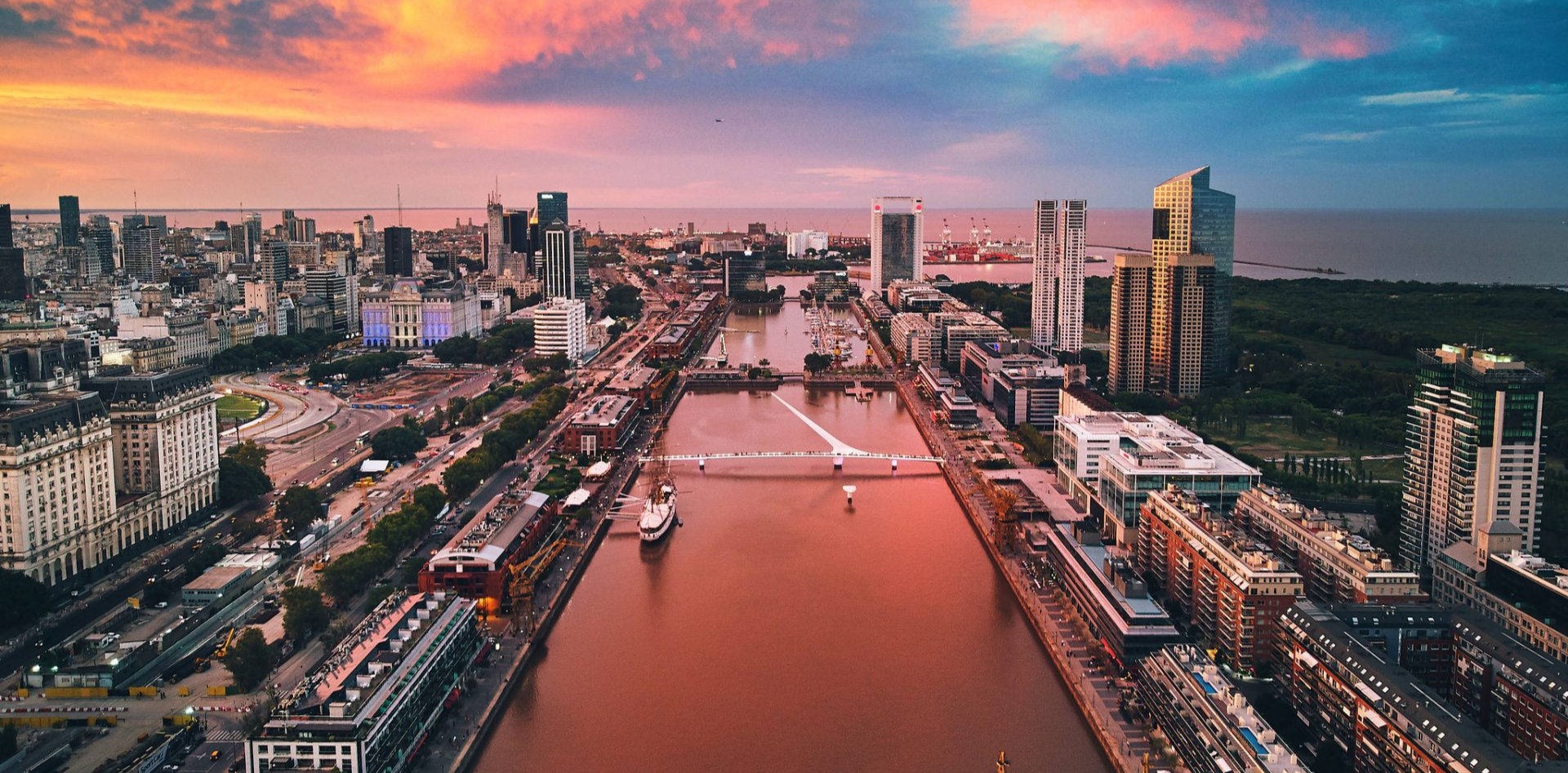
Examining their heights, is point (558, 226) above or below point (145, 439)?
above

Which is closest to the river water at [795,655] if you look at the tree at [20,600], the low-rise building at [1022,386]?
the low-rise building at [1022,386]

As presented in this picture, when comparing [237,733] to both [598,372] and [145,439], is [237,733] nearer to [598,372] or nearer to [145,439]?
[145,439]

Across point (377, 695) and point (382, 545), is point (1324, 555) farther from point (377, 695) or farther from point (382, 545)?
point (382, 545)

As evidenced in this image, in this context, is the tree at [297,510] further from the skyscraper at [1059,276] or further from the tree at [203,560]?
the skyscraper at [1059,276]

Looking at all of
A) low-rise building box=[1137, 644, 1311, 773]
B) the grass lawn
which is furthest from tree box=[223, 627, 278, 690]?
the grass lawn

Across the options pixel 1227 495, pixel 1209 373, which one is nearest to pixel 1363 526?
pixel 1227 495

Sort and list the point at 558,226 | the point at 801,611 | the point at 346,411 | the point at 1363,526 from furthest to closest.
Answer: the point at 558,226, the point at 346,411, the point at 1363,526, the point at 801,611

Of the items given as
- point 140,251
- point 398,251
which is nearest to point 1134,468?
point 398,251
